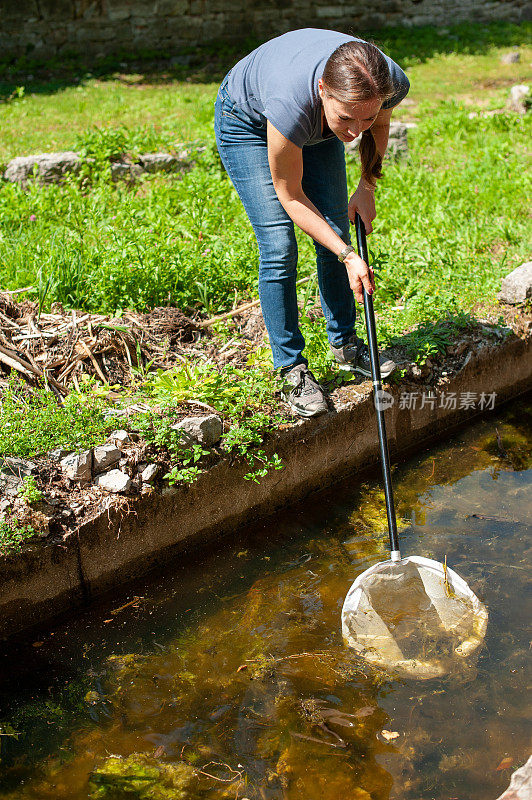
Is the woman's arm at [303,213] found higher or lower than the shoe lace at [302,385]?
higher

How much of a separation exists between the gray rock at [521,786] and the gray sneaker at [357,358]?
80.9 inches

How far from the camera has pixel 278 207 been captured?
314 centimetres

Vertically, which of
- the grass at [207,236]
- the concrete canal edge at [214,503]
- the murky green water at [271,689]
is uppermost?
the grass at [207,236]

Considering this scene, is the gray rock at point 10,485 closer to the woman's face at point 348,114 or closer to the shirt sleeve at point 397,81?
the woman's face at point 348,114

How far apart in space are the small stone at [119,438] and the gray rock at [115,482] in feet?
0.52

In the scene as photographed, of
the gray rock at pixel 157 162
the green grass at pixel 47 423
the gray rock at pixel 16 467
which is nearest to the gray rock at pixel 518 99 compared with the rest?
the gray rock at pixel 157 162

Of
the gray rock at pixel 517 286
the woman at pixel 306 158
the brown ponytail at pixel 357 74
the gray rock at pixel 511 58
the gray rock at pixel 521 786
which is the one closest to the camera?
the gray rock at pixel 521 786

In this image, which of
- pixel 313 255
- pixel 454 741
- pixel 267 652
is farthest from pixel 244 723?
pixel 313 255

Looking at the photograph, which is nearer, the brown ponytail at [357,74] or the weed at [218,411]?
the brown ponytail at [357,74]

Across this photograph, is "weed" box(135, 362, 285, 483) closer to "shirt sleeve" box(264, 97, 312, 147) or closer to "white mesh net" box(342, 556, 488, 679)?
"white mesh net" box(342, 556, 488, 679)

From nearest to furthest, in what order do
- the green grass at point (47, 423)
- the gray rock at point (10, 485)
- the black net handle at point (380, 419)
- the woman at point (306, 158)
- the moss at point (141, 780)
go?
the moss at point (141, 780) < the woman at point (306, 158) < the gray rock at point (10, 485) < the black net handle at point (380, 419) < the green grass at point (47, 423)

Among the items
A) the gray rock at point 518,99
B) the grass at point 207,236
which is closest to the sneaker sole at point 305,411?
the grass at point 207,236

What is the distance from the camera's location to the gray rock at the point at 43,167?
604 cm

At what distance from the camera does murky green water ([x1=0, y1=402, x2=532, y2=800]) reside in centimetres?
235
